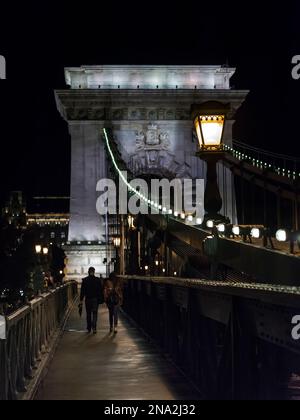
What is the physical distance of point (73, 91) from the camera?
68438 mm

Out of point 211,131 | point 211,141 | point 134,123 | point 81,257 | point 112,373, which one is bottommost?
point 112,373

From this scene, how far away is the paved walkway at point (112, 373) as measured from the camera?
33.6 ft

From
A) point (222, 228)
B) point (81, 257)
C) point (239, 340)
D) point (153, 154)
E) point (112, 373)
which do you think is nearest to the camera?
point (239, 340)

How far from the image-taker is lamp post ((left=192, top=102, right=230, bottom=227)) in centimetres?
1243

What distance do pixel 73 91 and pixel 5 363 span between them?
6120cm

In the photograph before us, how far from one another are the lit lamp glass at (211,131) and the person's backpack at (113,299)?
26.8ft

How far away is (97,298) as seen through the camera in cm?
2050

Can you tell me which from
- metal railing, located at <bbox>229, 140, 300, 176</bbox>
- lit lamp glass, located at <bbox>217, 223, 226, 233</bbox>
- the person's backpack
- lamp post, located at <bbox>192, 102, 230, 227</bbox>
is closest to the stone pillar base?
metal railing, located at <bbox>229, 140, 300, 176</bbox>

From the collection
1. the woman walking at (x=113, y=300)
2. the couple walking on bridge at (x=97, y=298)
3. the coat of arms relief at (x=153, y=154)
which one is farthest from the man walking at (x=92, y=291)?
the coat of arms relief at (x=153, y=154)

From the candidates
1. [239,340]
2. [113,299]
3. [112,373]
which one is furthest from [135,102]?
[239,340]

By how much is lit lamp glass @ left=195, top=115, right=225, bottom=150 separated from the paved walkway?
9.32 feet

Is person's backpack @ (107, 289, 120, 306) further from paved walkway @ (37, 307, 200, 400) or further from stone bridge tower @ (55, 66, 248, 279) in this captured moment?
stone bridge tower @ (55, 66, 248, 279)

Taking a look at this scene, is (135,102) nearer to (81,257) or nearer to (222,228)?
(81,257)

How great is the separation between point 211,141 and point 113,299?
332 inches
